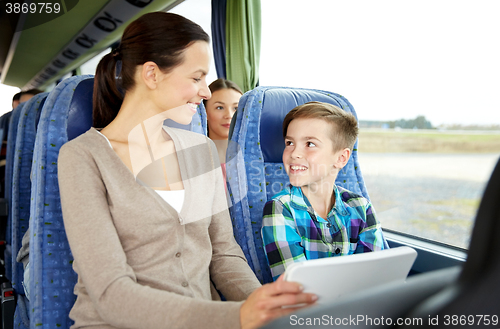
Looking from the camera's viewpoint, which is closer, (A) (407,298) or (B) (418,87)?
(A) (407,298)

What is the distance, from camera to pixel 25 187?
1709 mm

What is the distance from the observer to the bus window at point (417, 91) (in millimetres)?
1476

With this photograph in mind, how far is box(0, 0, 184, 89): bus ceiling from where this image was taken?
4.99 m

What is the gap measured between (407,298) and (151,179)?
0.85 meters

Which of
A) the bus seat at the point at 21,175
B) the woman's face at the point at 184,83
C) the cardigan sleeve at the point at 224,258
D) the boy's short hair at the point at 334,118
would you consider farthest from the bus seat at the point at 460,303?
the bus seat at the point at 21,175

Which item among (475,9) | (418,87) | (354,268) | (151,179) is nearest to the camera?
(354,268)

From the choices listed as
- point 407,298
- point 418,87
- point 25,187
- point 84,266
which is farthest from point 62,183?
point 418,87

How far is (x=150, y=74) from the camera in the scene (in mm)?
1064

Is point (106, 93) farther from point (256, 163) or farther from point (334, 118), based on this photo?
point (334, 118)

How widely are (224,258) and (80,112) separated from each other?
2.25 ft

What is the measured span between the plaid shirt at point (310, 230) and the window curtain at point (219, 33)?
7.36ft

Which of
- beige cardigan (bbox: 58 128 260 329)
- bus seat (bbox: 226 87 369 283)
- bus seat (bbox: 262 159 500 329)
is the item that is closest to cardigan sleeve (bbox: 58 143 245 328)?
beige cardigan (bbox: 58 128 260 329)

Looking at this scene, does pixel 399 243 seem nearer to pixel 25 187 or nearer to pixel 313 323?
pixel 313 323

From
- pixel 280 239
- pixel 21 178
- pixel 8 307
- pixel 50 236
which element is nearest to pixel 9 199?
pixel 21 178
